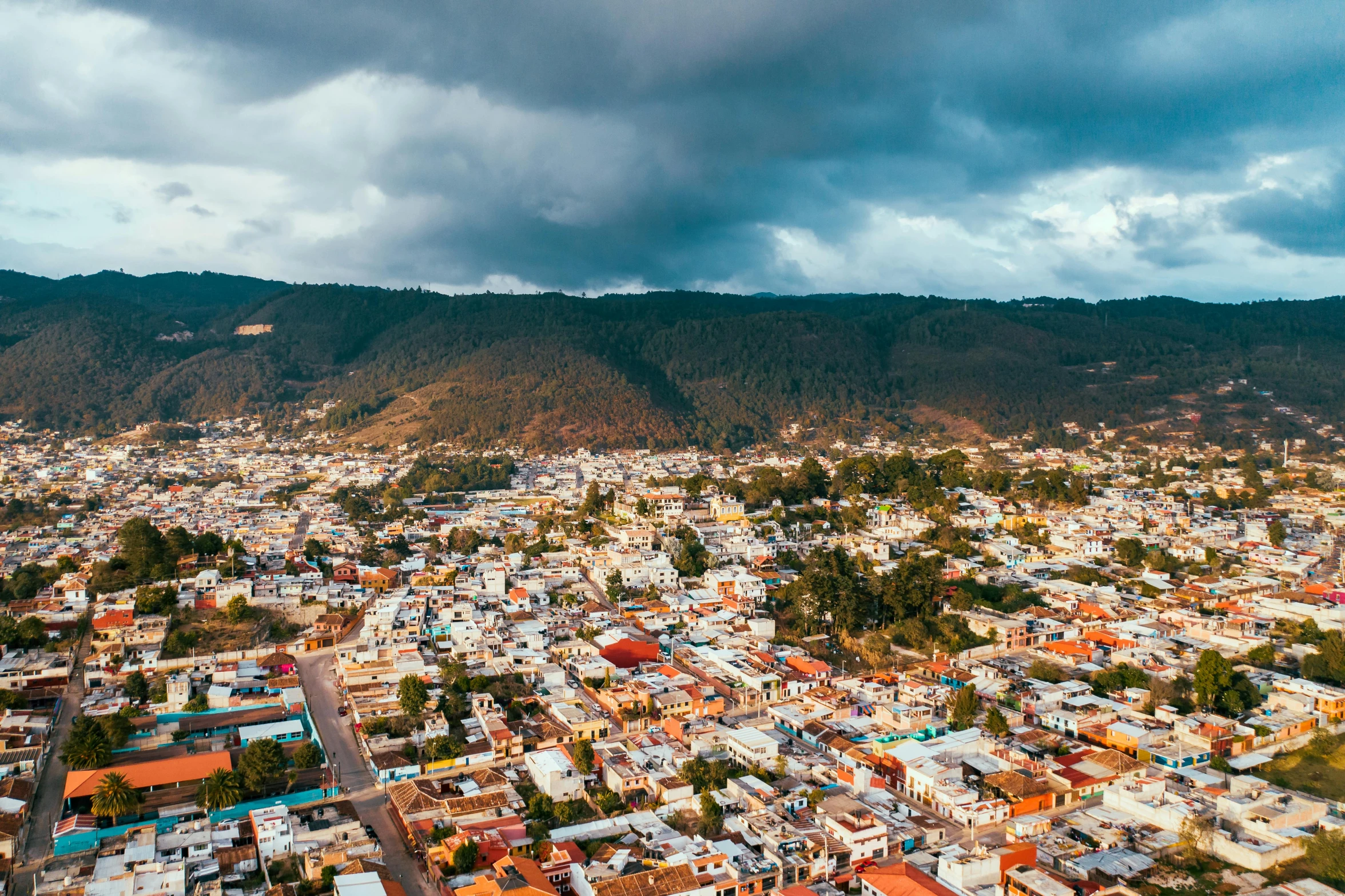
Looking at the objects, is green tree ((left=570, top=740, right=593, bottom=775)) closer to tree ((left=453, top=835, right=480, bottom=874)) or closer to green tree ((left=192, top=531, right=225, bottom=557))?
tree ((left=453, top=835, right=480, bottom=874))

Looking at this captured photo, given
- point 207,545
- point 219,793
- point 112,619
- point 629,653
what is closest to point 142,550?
point 207,545

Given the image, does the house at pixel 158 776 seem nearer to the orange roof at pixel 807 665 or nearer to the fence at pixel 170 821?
the fence at pixel 170 821

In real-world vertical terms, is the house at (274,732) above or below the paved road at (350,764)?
above

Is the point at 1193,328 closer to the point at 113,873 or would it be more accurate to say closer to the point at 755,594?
the point at 755,594

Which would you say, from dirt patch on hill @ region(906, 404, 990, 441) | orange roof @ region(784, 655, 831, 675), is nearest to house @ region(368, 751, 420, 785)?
orange roof @ region(784, 655, 831, 675)

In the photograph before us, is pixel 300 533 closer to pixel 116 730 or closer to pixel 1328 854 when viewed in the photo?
pixel 116 730

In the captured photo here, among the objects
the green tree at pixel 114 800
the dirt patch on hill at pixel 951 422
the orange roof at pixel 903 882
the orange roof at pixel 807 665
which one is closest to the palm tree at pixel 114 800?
the green tree at pixel 114 800
